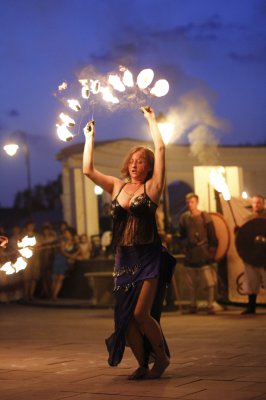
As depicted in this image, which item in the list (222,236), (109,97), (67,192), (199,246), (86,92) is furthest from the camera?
(67,192)

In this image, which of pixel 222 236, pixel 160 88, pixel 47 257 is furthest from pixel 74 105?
pixel 47 257

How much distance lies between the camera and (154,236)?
7.60 meters

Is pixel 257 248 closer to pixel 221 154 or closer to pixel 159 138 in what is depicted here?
pixel 159 138

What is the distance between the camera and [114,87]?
27.0 ft

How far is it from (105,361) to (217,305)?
21.5 feet

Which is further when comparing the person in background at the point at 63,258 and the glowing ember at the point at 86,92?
the person in background at the point at 63,258

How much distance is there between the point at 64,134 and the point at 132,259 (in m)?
1.30

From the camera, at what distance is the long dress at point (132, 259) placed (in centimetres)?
750

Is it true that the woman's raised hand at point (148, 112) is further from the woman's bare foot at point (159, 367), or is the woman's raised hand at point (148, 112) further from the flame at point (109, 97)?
the woman's bare foot at point (159, 367)

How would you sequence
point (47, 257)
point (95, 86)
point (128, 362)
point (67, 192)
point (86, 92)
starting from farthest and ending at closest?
point (67, 192)
point (47, 257)
point (128, 362)
point (86, 92)
point (95, 86)

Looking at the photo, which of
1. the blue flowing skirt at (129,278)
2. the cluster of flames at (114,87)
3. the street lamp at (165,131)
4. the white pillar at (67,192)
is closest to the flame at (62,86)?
the cluster of flames at (114,87)

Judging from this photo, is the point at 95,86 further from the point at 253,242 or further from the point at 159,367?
the point at 253,242

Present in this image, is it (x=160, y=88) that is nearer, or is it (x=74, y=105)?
(x=160, y=88)

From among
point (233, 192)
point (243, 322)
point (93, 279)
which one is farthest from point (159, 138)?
point (233, 192)
